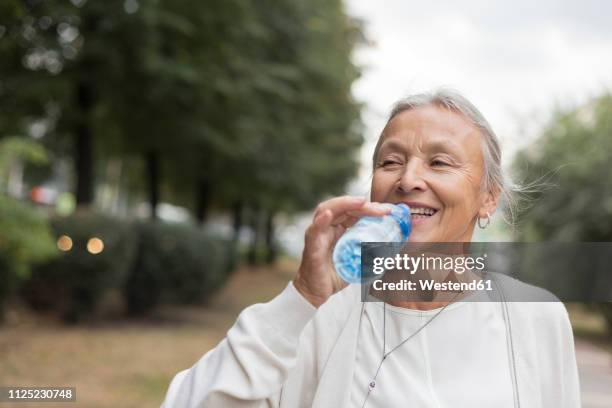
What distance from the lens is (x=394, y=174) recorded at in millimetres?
1788

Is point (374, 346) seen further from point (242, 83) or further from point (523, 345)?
point (242, 83)

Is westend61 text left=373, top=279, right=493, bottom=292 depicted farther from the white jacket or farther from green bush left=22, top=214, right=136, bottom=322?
green bush left=22, top=214, right=136, bottom=322

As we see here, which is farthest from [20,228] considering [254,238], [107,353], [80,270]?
[254,238]

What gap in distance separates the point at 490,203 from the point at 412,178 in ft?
1.20

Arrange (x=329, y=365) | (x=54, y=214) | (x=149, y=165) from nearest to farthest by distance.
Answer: (x=329, y=365) → (x=54, y=214) → (x=149, y=165)

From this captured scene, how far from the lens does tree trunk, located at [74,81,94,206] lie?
1111 cm

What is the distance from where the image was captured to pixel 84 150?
11.6 m

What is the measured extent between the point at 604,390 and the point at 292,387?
6.37 m

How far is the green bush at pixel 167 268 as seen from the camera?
10766 mm

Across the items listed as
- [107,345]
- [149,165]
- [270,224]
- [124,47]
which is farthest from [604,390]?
[270,224]

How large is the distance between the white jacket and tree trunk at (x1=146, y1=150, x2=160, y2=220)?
1299 cm

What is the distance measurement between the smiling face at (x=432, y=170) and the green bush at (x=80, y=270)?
7983 millimetres

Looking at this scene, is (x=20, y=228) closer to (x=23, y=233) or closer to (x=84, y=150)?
(x=23, y=233)

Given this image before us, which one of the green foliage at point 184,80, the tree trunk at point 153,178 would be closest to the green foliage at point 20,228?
the green foliage at point 184,80
